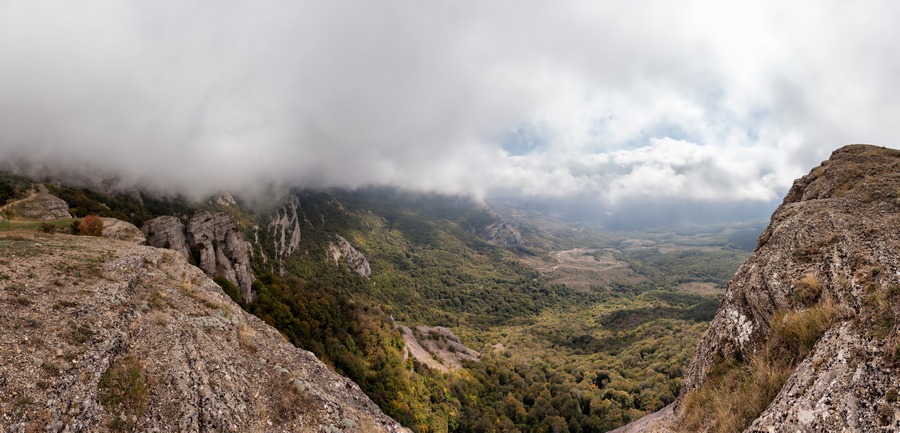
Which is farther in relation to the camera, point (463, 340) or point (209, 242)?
point (463, 340)

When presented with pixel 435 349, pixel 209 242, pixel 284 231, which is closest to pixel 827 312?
pixel 209 242

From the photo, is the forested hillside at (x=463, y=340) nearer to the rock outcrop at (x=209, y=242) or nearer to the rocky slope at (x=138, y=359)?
the rock outcrop at (x=209, y=242)

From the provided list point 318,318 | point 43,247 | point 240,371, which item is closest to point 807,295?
point 240,371

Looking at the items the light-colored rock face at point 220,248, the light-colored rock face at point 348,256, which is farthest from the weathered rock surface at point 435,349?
the light-colored rock face at point 348,256

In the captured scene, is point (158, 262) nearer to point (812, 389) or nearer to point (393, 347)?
point (812, 389)

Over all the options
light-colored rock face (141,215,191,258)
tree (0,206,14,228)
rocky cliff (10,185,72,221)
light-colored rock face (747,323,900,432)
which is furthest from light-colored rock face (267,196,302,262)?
light-colored rock face (747,323,900,432)

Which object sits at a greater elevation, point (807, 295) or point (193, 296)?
point (807, 295)

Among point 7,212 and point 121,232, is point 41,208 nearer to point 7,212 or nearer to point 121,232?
point 7,212

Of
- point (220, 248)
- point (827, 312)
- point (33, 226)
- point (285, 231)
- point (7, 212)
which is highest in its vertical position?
point (827, 312)
